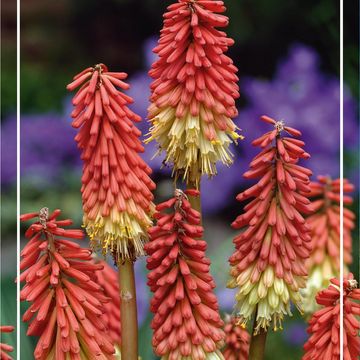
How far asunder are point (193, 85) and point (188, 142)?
3.6 inches

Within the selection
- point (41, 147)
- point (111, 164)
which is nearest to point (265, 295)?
point (111, 164)

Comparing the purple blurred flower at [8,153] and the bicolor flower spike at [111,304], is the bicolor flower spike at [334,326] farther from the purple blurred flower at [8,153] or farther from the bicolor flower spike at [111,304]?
the purple blurred flower at [8,153]

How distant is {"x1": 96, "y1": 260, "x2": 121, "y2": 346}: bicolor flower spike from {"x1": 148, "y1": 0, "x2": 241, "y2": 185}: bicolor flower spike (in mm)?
365

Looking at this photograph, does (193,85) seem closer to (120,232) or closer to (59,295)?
(120,232)

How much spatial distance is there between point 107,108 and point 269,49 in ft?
8.68

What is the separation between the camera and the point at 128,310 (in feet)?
4.98

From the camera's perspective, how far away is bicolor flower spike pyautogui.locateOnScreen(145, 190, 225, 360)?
1.45 metres

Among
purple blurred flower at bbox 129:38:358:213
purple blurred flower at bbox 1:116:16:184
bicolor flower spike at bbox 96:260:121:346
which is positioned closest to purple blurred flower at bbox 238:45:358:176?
purple blurred flower at bbox 129:38:358:213

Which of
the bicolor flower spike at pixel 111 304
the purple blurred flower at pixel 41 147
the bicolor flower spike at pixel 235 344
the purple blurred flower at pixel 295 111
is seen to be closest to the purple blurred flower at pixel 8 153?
the purple blurred flower at pixel 41 147

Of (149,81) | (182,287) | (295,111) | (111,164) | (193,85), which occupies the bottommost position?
(182,287)

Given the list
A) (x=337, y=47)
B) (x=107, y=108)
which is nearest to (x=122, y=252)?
(x=107, y=108)

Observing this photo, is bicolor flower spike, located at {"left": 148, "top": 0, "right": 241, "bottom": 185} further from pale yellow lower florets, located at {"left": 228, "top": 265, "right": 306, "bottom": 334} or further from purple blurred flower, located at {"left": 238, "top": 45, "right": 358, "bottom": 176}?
purple blurred flower, located at {"left": 238, "top": 45, "right": 358, "bottom": 176}

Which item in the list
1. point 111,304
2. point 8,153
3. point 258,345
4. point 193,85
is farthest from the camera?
point 8,153

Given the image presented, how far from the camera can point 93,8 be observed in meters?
4.20
